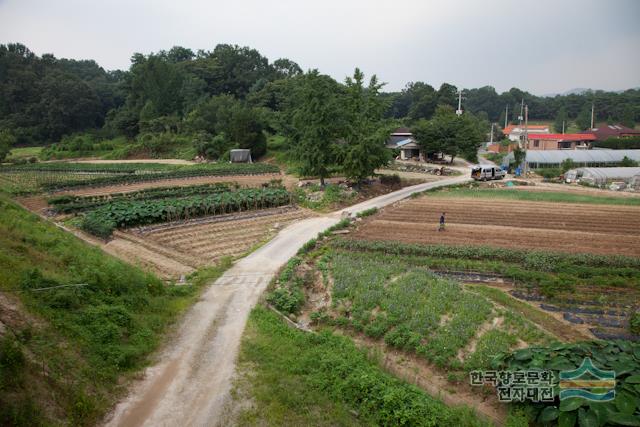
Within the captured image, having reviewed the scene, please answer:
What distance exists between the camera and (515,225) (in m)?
24.5

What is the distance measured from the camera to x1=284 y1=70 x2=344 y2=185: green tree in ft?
108

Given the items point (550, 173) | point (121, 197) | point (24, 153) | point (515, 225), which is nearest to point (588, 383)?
point (515, 225)

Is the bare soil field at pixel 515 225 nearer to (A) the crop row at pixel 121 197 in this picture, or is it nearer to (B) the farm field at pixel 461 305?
(B) the farm field at pixel 461 305

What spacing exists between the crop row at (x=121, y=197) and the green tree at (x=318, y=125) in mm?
7092

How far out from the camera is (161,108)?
71.7m

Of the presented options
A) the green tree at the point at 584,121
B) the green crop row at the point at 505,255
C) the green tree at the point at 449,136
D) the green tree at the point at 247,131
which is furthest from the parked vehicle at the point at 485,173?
the green tree at the point at 584,121

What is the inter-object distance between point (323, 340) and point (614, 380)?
22.2ft

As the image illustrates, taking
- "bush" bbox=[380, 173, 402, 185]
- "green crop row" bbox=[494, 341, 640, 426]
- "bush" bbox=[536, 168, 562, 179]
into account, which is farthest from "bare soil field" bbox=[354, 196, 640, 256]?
"bush" bbox=[536, 168, 562, 179]

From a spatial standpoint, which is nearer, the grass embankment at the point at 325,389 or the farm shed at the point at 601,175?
the grass embankment at the point at 325,389

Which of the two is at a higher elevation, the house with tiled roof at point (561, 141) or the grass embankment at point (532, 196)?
the house with tiled roof at point (561, 141)

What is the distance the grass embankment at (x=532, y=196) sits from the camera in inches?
1199

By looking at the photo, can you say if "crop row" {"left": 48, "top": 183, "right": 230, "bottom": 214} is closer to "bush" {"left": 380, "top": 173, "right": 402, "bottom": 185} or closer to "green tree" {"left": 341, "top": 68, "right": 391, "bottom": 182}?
"green tree" {"left": 341, "top": 68, "right": 391, "bottom": 182}

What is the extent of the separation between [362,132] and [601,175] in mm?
23371

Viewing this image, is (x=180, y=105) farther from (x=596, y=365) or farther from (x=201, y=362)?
(x=596, y=365)
